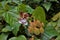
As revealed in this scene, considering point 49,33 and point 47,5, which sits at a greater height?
point 47,5

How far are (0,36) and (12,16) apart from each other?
234mm

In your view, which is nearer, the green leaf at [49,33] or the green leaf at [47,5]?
the green leaf at [49,33]

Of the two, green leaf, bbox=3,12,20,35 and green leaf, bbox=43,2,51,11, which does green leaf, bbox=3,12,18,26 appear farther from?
green leaf, bbox=43,2,51,11

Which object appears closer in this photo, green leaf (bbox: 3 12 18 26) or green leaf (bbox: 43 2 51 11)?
green leaf (bbox: 3 12 18 26)

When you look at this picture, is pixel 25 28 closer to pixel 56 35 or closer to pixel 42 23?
pixel 42 23

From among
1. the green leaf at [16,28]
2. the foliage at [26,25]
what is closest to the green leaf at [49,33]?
the foliage at [26,25]

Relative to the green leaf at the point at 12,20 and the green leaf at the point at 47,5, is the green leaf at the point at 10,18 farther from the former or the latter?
the green leaf at the point at 47,5

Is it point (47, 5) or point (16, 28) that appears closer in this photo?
point (16, 28)

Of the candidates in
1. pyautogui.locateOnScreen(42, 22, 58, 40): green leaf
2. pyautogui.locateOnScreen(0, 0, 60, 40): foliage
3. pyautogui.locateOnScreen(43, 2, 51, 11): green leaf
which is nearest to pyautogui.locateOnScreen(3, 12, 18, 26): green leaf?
pyautogui.locateOnScreen(0, 0, 60, 40): foliage

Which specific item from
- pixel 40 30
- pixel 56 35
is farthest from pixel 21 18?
pixel 56 35

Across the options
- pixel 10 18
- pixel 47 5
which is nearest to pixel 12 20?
pixel 10 18

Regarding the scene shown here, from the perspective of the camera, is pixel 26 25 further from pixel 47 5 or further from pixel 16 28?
pixel 47 5

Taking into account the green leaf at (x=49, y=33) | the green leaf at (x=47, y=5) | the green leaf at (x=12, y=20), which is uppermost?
the green leaf at (x=47, y=5)

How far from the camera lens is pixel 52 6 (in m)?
2.70
